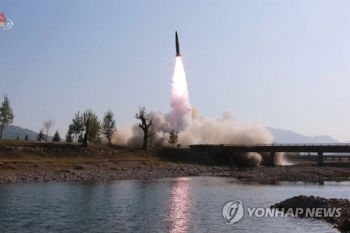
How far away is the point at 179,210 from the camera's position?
132ft

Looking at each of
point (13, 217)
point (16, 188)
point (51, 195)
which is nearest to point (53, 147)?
point (16, 188)

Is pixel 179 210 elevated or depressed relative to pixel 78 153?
depressed

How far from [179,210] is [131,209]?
14.4 feet

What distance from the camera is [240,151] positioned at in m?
124

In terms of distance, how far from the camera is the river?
105 feet

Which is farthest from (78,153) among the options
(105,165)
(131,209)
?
(131,209)

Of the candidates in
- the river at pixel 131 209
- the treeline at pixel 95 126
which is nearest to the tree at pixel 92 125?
the treeline at pixel 95 126

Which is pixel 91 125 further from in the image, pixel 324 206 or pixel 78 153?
pixel 324 206

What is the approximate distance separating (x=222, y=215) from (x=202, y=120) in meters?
114

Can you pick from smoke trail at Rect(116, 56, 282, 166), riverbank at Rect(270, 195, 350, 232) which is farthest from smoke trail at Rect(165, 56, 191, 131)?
riverbank at Rect(270, 195, 350, 232)

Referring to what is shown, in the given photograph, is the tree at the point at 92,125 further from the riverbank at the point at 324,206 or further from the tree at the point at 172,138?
the riverbank at the point at 324,206

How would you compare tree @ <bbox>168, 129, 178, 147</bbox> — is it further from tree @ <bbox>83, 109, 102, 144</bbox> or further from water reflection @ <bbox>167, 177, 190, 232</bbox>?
water reflection @ <bbox>167, 177, 190, 232</bbox>

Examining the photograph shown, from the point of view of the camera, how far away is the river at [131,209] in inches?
1256

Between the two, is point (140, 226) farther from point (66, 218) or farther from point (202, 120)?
point (202, 120)
